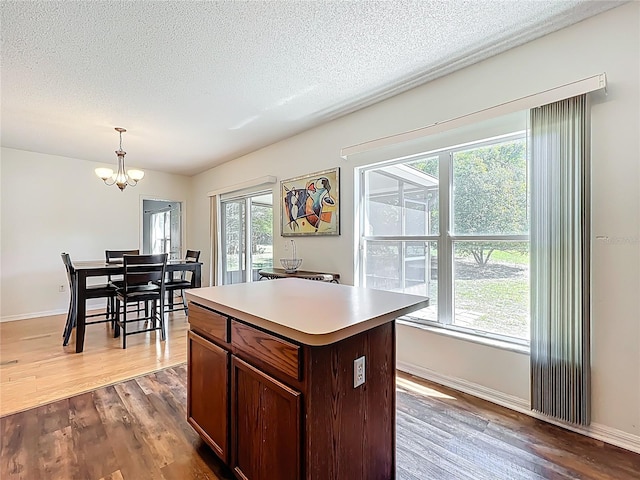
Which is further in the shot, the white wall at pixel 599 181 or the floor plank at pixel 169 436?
the white wall at pixel 599 181

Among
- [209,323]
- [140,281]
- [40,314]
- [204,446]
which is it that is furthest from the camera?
[40,314]

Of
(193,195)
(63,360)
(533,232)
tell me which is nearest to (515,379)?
(533,232)

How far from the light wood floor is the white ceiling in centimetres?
245

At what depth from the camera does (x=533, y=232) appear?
1.97 m

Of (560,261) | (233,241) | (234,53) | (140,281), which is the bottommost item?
(140,281)

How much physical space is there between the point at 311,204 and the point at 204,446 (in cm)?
256

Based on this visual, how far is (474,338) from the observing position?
91.8 inches

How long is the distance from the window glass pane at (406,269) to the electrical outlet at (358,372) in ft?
5.42

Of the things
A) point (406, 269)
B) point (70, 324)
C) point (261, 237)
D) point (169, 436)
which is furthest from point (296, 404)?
point (261, 237)

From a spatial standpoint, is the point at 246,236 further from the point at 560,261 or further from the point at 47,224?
the point at 560,261

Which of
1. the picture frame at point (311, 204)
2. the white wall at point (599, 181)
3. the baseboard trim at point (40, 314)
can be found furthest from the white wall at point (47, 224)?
the white wall at point (599, 181)

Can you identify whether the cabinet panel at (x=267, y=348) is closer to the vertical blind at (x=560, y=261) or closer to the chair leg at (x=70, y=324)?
the vertical blind at (x=560, y=261)

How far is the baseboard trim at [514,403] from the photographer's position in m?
1.70

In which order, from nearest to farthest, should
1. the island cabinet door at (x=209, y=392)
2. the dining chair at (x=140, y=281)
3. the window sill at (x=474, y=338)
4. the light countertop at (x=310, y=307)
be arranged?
the light countertop at (x=310, y=307) → the island cabinet door at (x=209, y=392) → the window sill at (x=474, y=338) → the dining chair at (x=140, y=281)
